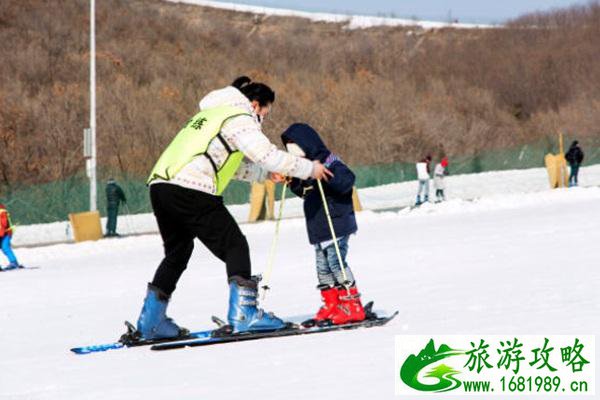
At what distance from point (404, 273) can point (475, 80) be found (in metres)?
59.4

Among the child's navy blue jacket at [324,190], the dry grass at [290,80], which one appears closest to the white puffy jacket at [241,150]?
the child's navy blue jacket at [324,190]

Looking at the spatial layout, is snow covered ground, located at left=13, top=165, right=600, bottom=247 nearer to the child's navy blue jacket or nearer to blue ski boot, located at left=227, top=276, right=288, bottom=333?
the child's navy blue jacket

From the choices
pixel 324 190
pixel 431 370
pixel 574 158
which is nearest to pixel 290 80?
pixel 574 158

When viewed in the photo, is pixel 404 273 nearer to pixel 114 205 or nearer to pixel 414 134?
pixel 114 205

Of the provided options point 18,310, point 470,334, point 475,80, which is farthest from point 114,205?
point 475,80

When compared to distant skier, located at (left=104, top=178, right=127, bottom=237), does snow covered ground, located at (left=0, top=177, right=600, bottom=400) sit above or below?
above

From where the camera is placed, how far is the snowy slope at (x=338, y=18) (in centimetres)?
7450

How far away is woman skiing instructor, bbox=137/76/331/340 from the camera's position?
6.52 m

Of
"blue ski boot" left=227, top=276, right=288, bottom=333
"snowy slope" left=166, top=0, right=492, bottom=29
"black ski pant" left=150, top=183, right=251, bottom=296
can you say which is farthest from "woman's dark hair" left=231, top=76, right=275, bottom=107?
"snowy slope" left=166, top=0, right=492, bottom=29

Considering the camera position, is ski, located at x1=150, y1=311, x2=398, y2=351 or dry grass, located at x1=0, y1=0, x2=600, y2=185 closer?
ski, located at x1=150, y1=311, x2=398, y2=351

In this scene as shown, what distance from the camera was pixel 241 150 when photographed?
6488mm

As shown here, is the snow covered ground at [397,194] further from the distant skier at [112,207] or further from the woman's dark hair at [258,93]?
the woman's dark hair at [258,93]

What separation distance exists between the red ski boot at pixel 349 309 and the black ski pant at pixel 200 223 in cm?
76

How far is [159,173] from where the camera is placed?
21.8 feet
